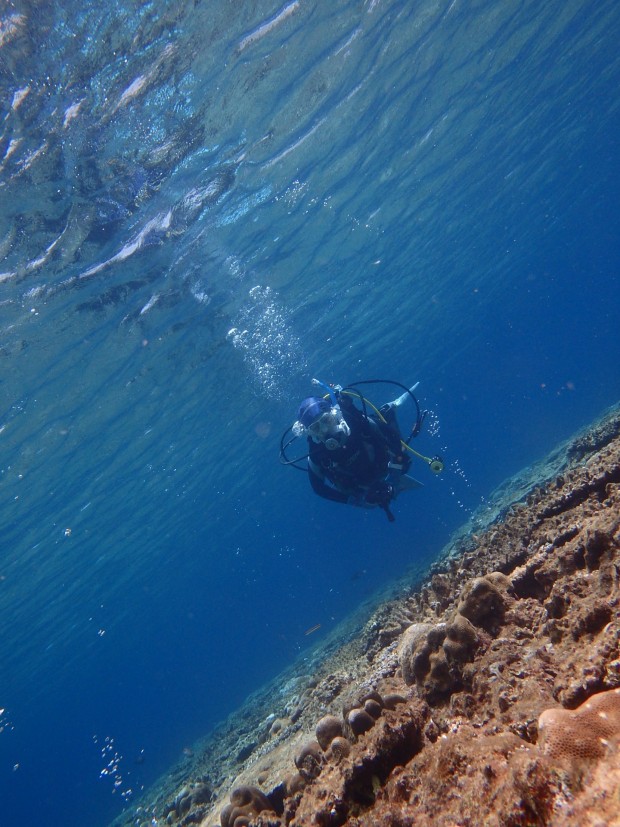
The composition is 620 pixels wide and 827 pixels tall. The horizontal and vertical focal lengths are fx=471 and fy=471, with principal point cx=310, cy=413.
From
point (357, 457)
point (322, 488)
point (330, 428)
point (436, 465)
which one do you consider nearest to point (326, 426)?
point (330, 428)

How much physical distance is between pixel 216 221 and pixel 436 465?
401 inches

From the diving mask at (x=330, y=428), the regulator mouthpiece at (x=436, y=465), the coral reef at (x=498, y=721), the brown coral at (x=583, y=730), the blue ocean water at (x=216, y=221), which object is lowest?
the regulator mouthpiece at (x=436, y=465)

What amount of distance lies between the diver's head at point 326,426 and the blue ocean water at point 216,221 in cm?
617

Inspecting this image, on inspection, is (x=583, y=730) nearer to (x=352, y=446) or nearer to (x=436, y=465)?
(x=436, y=465)

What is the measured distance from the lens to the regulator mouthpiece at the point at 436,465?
8.04 m

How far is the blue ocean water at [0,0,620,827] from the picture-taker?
9375 mm

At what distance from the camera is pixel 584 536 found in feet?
11.1

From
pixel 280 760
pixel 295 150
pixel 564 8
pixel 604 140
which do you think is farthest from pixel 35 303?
pixel 604 140

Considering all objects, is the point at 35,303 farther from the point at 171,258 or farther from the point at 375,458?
the point at 375,458

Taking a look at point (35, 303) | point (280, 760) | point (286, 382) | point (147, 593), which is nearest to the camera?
point (280, 760)

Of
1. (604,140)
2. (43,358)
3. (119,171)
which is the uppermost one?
(119,171)

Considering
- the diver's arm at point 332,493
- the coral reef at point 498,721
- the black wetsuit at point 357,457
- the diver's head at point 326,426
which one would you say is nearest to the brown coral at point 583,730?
the coral reef at point 498,721

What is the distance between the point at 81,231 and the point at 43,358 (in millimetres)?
4155

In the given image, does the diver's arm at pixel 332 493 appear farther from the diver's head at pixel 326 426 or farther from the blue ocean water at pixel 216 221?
the blue ocean water at pixel 216 221
